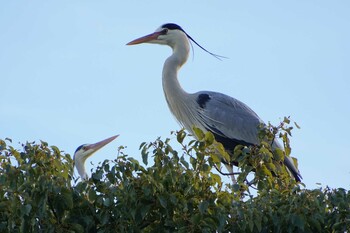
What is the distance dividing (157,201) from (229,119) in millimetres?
4942

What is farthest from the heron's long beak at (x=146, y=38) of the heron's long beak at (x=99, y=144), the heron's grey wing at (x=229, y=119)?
the heron's long beak at (x=99, y=144)

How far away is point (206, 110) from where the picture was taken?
415 inches

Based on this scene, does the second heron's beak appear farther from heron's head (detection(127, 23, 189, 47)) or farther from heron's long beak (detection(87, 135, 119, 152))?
heron's head (detection(127, 23, 189, 47))

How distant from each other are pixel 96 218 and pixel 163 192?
0.46m

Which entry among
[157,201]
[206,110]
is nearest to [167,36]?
[206,110]

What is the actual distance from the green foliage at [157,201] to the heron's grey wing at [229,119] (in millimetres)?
4630

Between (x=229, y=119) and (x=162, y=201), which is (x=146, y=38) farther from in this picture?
(x=162, y=201)

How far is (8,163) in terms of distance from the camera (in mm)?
5996

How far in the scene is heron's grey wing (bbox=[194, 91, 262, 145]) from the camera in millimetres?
10469

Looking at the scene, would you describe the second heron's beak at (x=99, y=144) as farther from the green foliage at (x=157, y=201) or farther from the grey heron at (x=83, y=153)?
the green foliage at (x=157, y=201)

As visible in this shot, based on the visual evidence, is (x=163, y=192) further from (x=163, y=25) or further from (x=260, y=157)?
(x=163, y=25)

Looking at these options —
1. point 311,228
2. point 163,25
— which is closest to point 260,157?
point 311,228

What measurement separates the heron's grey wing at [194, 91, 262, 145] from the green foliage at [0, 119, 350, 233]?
4.63 meters

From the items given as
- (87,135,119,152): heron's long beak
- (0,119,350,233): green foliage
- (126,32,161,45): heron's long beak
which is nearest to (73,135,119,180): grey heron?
(87,135,119,152): heron's long beak
